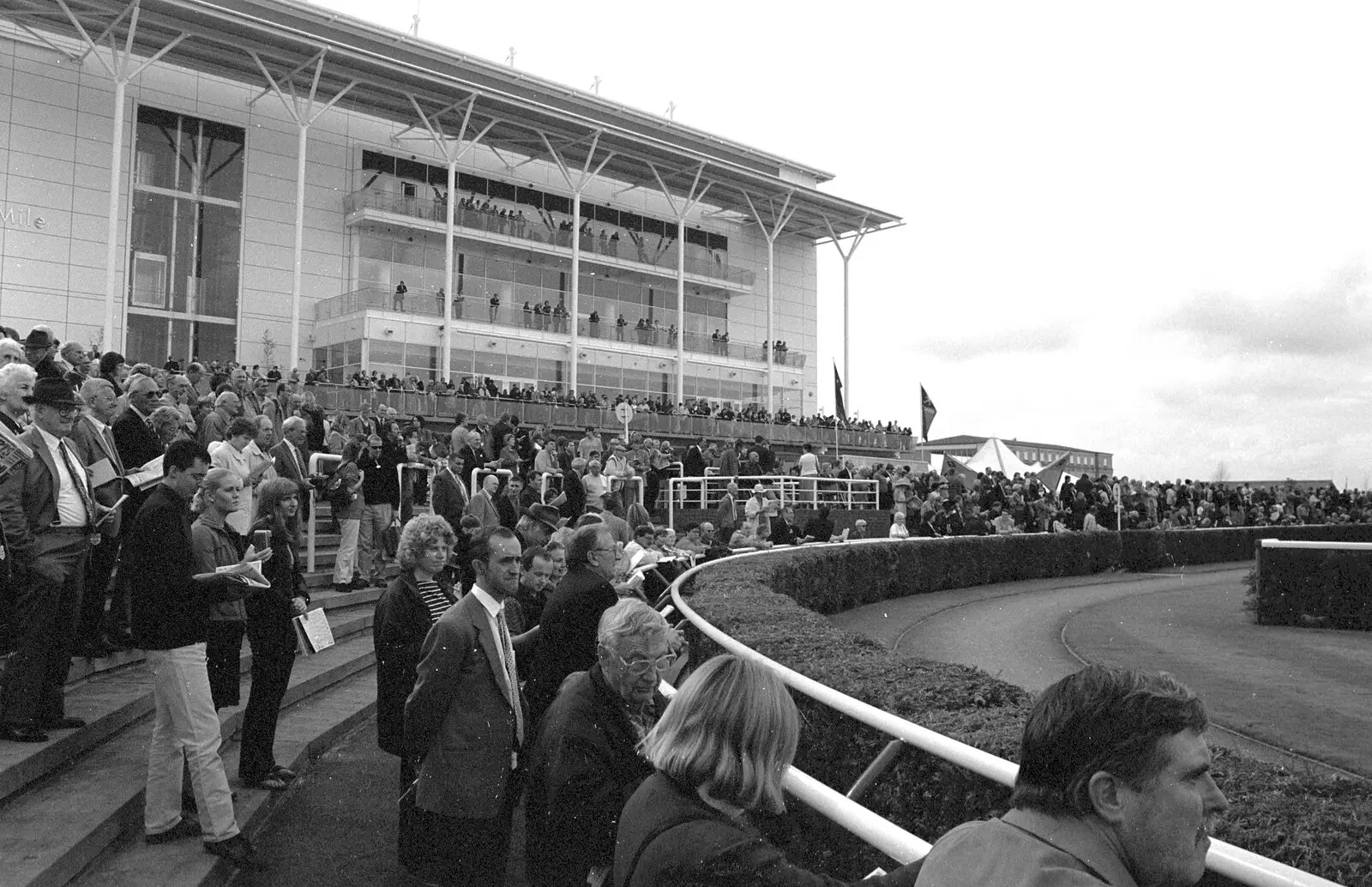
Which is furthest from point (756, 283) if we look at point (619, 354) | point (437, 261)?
point (437, 261)

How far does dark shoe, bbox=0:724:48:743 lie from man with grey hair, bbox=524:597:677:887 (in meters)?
2.74

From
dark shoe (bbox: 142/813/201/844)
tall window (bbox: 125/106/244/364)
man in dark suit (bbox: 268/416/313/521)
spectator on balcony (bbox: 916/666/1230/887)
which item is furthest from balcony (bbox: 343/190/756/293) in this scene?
spectator on balcony (bbox: 916/666/1230/887)

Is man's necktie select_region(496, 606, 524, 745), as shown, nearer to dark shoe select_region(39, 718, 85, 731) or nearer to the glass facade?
dark shoe select_region(39, 718, 85, 731)

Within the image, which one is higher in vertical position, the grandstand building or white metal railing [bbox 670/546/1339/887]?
the grandstand building

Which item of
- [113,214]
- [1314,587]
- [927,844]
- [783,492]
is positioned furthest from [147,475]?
[113,214]

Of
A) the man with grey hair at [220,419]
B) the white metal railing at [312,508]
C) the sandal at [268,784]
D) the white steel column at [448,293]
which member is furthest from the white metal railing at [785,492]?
the sandal at [268,784]

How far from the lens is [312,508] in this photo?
10.5 metres

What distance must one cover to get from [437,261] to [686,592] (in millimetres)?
32829

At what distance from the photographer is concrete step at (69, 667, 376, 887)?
437 centimetres

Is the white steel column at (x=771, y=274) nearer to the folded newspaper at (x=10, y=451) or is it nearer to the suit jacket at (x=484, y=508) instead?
the suit jacket at (x=484, y=508)

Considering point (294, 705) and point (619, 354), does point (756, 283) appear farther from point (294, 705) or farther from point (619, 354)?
point (294, 705)

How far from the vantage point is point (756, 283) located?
5044cm

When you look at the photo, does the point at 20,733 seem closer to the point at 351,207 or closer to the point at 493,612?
the point at 493,612

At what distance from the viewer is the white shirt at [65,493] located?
5.46 meters
